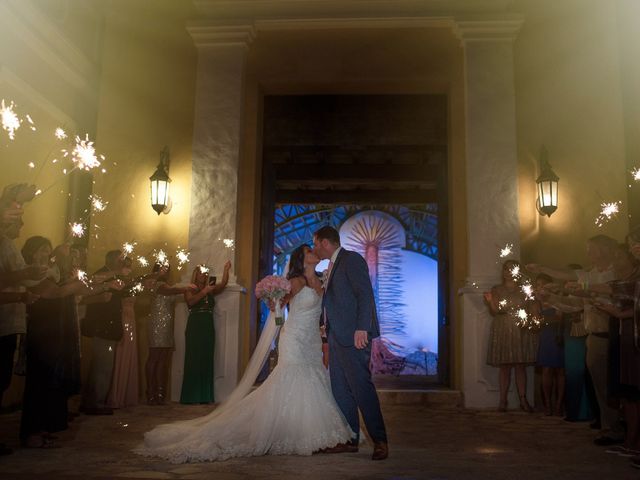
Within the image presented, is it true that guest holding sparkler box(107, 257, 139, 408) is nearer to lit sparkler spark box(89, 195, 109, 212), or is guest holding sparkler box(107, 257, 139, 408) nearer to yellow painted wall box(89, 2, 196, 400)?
yellow painted wall box(89, 2, 196, 400)

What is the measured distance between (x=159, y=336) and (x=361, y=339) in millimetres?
3834

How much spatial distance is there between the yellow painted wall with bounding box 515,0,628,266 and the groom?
362 cm

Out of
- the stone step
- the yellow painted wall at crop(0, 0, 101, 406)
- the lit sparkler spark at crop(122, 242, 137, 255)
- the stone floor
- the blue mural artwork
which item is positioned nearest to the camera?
the stone floor

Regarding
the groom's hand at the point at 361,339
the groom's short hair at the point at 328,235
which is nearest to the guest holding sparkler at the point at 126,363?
the groom's short hair at the point at 328,235

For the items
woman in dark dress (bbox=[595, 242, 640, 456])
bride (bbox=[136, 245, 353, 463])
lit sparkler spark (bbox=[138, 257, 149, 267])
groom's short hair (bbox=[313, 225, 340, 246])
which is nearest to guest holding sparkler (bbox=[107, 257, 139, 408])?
lit sparkler spark (bbox=[138, 257, 149, 267])

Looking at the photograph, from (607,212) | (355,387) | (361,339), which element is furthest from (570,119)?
(355,387)

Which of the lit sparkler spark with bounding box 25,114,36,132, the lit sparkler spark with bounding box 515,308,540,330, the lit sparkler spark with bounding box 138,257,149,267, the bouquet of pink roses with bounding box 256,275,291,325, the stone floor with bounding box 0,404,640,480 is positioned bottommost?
the stone floor with bounding box 0,404,640,480

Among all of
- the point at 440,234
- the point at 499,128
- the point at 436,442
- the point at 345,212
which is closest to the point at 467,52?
the point at 499,128

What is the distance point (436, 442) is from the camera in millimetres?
5273

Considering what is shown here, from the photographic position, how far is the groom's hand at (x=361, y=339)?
457cm

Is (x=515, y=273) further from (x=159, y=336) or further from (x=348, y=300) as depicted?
(x=159, y=336)

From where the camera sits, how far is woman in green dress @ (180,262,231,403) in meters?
7.57

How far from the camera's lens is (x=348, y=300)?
4844 mm

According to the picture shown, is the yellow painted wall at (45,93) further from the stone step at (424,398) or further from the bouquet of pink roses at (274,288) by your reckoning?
the stone step at (424,398)
